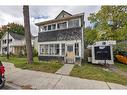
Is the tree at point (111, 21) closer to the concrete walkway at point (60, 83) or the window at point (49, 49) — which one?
the window at point (49, 49)

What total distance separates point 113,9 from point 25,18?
49.1 feet

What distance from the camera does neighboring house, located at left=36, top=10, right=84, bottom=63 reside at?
1775 centimetres

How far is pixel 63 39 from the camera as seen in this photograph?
62.3 ft

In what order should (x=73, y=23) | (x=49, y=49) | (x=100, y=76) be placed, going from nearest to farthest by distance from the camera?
(x=100, y=76) < (x=73, y=23) < (x=49, y=49)

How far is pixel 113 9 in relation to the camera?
76.8 ft

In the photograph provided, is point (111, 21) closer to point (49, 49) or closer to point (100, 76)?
point (49, 49)

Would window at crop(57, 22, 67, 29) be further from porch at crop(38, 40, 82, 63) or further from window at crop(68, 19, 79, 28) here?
porch at crop(38, 40, 82, 63)

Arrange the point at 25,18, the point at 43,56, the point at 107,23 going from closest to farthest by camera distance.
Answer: the point at 25,18, the point at 43,56, the point at 107,23

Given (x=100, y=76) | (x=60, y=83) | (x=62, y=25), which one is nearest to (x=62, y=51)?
(x=62, y=25)

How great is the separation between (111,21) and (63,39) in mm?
10321

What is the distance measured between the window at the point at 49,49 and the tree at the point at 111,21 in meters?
9.34

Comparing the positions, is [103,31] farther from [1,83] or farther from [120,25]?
[1,83]

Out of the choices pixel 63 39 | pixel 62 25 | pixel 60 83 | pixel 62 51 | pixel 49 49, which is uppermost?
pixel 62 25

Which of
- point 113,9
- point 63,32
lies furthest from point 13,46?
point 113,9
